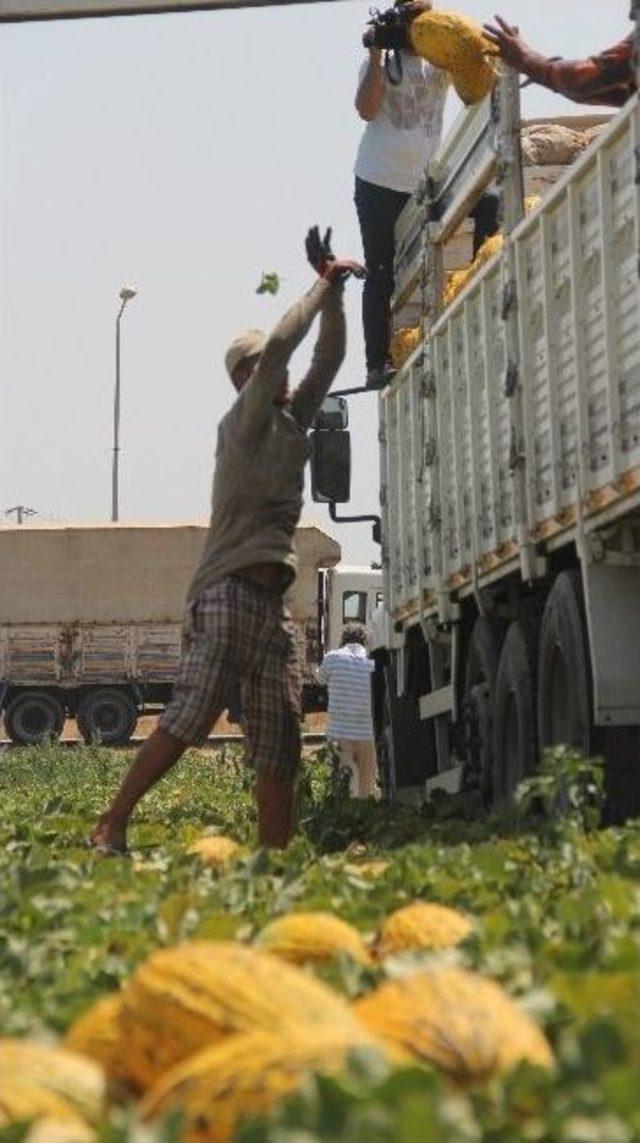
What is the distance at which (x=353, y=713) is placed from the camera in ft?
69.3

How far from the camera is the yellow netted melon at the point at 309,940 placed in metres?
5.15

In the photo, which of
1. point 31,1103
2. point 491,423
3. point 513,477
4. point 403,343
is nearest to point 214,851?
point 513,477

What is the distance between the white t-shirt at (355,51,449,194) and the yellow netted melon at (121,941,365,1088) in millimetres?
12716

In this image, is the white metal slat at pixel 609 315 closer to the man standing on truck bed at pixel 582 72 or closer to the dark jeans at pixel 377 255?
the man standing on truck bed at pixel 582 72

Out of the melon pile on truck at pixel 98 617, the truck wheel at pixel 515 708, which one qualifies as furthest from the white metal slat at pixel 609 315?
the melon pile on truck at pixel 98 617

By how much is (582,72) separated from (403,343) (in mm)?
5102

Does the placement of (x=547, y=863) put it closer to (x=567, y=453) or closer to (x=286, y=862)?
(x=286, y=862)

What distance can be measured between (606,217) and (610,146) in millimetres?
272

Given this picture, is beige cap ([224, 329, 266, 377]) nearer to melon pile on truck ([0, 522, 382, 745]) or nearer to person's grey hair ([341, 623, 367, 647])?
person's grey hair ([341, 623, 367, 647])

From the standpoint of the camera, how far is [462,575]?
567 inches

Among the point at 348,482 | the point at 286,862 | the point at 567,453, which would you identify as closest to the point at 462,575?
the point at 348,482

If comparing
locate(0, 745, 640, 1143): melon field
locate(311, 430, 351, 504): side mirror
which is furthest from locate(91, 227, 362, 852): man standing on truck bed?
locate(311, 430, 351, 504): side mirror

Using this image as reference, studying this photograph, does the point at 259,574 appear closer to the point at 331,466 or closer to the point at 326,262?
the point at 326,262

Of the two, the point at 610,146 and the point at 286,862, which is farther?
the point at 610,146
